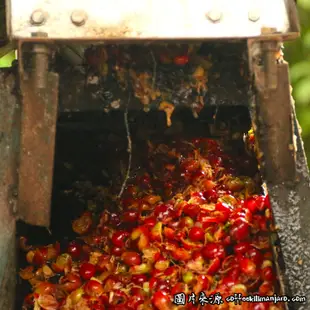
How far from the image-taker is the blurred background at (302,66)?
130 inches

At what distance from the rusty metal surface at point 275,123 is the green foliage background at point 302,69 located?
1.54 meters

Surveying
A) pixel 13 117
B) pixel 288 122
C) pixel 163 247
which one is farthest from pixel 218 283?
pixel 13 117

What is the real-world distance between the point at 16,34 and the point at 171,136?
4.28 ft

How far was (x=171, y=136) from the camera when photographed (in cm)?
276

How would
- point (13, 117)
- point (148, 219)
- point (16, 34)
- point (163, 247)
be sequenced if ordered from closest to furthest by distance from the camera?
1. point (16, 34)
2. point (13, 117)
3. point (163, 247)
4. point (148, 219)

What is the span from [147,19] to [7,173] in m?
0.80

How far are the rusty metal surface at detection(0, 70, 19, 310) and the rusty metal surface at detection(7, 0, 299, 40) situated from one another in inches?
13.9

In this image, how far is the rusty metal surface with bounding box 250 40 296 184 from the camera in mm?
1777

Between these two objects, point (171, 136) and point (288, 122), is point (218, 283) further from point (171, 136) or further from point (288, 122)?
point (171, 136)

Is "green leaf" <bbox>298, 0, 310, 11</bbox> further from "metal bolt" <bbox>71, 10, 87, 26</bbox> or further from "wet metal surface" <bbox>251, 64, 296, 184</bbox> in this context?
"metal bolt" <bbox>71, 10, 87, 26</bbox>

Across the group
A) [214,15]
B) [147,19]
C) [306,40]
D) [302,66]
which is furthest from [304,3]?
[147,19]

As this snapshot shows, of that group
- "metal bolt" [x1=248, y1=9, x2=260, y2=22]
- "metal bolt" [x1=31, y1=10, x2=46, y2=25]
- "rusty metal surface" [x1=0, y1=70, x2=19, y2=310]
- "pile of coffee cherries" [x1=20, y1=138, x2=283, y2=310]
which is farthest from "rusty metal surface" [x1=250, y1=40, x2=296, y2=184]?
"rusty metal surface" [x1=0, y1=70, x2=19, y2=310]

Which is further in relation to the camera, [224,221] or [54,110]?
[224,221]

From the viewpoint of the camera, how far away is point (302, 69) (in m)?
3.58
